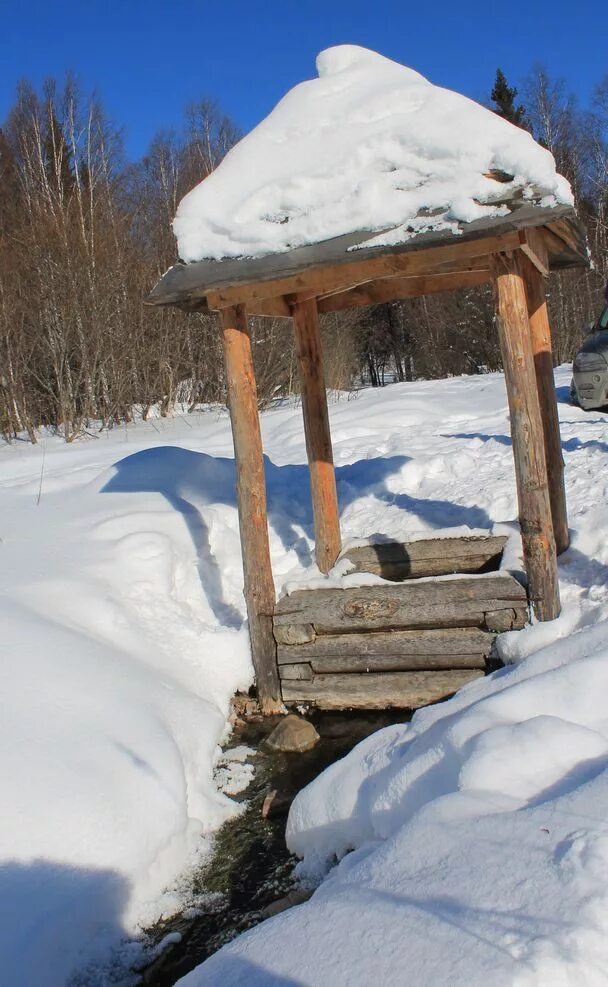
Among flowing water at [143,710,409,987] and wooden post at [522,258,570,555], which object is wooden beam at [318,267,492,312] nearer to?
wooden post at [522,258,570,555]

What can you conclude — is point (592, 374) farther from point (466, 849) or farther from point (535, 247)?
point (466, 849)

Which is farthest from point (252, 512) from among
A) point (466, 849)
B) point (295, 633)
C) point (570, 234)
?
point (466, 849)

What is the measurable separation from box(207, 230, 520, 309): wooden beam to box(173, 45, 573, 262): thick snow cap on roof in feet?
0.69

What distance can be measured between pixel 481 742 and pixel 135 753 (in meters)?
1.78

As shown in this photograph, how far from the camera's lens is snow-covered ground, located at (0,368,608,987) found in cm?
192

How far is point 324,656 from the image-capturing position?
515cm

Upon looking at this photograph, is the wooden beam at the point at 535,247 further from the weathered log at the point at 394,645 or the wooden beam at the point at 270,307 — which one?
the weathered log at the point at 394,645

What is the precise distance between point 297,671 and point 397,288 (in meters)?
3.01

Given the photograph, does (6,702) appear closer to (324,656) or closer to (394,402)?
(324,656)

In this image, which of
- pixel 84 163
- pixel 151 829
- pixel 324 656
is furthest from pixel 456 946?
pixel 84 163

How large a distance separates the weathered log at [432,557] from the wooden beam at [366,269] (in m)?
1.91

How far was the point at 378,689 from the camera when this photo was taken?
5043 mm

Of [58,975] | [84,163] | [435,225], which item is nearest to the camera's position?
[58,975]

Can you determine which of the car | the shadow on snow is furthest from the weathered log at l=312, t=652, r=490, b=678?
the car
